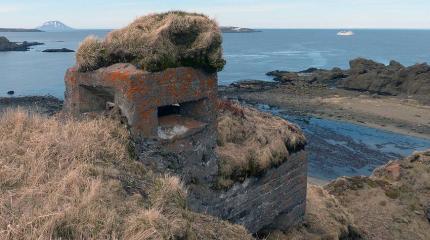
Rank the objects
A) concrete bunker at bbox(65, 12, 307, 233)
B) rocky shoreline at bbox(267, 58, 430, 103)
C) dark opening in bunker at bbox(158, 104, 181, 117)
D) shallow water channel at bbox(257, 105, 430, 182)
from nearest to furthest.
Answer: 1. concrete bunker at bbox(65, 12, 307, 233)
2. dark opening in bunker at bbox(158, 104, 181, 117)
3. shallow water channel at bbox(257, 105, 430, 182)
4. rocky shoreline at bbox(267, 58, 430, 103)

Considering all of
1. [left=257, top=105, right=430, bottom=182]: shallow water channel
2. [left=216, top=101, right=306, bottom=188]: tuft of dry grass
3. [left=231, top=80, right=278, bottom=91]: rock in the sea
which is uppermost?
[left=216, top=101, right=306, bottom=188]: tuft of dry grass

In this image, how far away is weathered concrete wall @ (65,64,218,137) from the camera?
692 cm

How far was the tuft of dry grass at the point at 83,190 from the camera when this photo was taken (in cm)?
402

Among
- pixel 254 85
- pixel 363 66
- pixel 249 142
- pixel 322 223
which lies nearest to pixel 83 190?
pixel 249 142

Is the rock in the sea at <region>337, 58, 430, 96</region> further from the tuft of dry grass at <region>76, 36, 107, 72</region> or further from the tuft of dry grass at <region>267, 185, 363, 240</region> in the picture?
the tuft of dry grass at <region>76, 36, 107, 72</region>

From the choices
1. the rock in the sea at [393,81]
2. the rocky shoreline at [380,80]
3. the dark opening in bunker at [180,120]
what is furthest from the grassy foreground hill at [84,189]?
the rock in the sea at [393,81]

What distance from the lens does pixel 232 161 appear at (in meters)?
8.41

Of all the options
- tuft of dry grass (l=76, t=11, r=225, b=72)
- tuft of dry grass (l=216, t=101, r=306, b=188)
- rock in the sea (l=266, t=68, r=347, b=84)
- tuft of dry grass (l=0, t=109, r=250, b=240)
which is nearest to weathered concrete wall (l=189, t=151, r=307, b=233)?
tuft of dry grass (l=216, t=101, r=306, b=188)

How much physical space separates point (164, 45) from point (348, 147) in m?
24.9

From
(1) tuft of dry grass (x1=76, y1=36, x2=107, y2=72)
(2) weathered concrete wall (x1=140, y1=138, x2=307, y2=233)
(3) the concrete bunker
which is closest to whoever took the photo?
(3) the concrete bunker

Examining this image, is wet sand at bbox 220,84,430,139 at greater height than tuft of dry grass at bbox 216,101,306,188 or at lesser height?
lesser

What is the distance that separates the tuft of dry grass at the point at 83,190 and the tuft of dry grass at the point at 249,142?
2317mm

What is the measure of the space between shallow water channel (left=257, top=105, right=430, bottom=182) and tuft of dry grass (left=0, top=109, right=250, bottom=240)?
18.0 metres

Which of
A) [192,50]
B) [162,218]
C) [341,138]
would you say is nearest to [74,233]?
[162,218]
